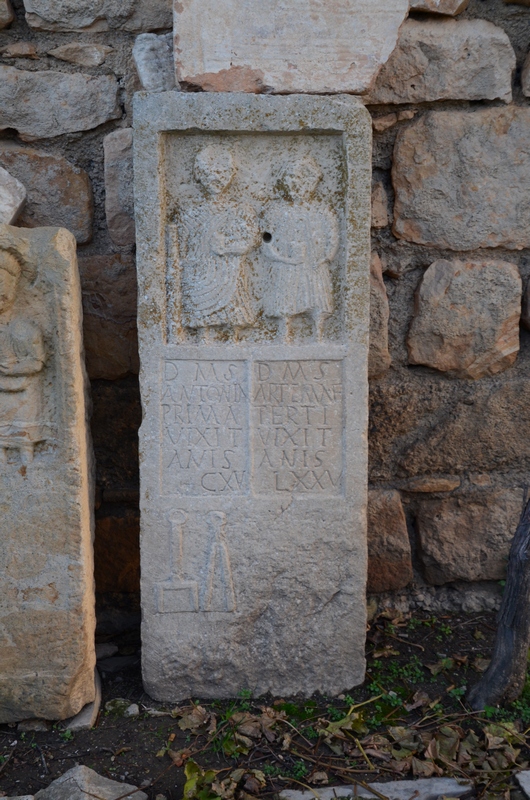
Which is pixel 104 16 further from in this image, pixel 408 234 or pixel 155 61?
pixel 408 234

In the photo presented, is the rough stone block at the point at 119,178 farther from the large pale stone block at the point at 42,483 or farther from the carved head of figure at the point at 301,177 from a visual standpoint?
the carved head of figure at the point at 301,177

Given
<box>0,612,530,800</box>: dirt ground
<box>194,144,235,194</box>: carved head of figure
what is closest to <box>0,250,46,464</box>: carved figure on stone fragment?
<box>194,144,235,194</box>: carved head of figure

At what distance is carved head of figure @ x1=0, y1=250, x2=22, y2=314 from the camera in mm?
2064

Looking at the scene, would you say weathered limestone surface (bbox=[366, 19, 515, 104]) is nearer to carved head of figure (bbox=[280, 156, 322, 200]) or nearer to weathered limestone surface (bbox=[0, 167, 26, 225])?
carved head of figure (bbox=[280, 156, 322, 200])

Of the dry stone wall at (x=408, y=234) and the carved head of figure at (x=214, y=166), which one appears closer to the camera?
the carved head of figure at (x=214, y=166)

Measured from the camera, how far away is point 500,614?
2262 mm

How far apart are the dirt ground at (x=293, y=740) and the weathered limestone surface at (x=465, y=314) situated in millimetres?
1036

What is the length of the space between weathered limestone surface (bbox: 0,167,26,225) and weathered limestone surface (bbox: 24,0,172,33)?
523 mm

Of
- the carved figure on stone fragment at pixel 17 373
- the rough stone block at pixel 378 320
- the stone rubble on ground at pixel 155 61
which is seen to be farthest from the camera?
the rough stone block at pixel 378 320

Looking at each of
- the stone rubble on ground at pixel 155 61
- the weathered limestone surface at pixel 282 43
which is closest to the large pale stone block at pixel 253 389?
the weathered limestone surface at pixel 282 43

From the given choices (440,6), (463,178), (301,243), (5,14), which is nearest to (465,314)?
(463,178)

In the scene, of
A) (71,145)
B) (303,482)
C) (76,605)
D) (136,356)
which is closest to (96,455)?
(136,356)

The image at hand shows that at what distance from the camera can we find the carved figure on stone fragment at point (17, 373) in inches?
82.5

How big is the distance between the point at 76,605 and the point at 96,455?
0.62 meters
